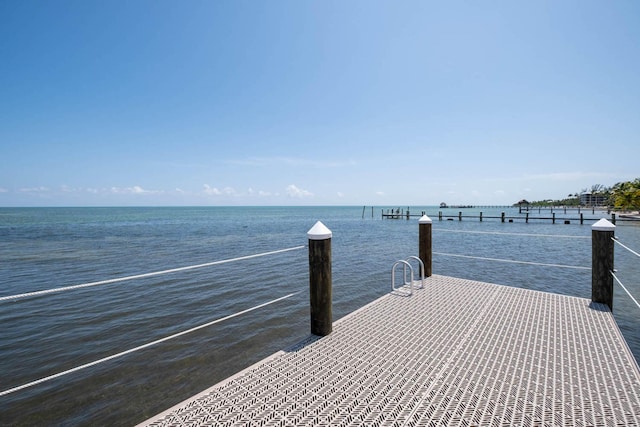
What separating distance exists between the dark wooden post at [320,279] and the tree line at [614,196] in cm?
5970

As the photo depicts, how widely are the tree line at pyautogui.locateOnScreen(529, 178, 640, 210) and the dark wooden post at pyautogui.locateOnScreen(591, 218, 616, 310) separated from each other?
56233 mm

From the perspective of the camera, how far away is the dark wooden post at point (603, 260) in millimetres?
3951

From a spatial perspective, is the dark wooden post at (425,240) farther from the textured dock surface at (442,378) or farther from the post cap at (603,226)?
the post cap at (603,226)

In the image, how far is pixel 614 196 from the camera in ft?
191

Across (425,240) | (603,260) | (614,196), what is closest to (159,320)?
(425,240)

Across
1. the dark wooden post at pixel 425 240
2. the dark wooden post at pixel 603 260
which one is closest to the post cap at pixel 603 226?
the dark wooden post at pixel 603 260

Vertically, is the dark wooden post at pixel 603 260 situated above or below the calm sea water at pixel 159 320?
above

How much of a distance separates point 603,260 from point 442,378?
3316mm

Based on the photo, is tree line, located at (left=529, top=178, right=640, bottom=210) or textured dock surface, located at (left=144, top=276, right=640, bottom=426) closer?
textured dock surface, located at (left=144, top=276, right=640, bottom=426)

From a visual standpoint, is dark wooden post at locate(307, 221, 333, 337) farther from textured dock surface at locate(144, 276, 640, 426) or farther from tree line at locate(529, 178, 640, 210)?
tree line at locate(529, 178, 640, 210)

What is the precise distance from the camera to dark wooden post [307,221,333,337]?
10.8 ft

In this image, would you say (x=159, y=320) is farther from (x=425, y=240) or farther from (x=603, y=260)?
(x=603, y=260)

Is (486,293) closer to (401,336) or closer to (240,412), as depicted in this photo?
(401,336)

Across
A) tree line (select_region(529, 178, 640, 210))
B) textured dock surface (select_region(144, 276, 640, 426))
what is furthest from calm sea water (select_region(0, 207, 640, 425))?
tree line (select_region(529, 178, 640, 210))
